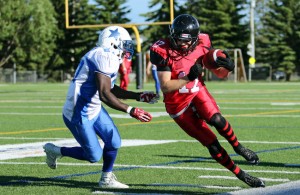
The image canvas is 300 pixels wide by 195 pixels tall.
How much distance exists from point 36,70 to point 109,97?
64867 millimetres

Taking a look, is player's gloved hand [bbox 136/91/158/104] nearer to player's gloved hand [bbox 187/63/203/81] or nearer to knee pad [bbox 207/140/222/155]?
player's gloved hand [bbox 187/63/203/81]

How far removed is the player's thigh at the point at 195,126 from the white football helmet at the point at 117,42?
801 millimetres

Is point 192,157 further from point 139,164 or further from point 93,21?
point 93,21

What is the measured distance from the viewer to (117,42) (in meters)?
7.46

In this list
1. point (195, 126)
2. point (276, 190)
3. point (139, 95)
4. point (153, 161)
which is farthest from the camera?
point (153, 161)

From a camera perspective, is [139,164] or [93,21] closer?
[139,164]

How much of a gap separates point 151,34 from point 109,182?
64.3 metres

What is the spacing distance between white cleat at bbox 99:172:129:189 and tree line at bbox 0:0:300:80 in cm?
5428

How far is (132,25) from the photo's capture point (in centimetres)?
3069

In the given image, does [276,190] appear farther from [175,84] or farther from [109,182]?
[109,182]

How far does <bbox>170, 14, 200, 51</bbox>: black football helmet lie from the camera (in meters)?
7.13

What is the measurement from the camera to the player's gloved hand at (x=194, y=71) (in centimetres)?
698

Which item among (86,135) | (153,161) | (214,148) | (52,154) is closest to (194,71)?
(214,148)

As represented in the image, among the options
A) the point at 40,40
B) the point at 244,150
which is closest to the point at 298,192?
the point at 244,150
